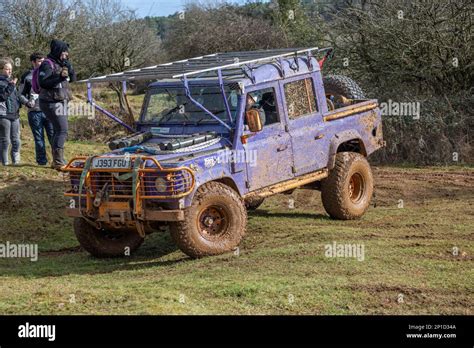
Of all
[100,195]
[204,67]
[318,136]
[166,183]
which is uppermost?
[204,67]

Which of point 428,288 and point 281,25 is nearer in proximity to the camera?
point 428,288

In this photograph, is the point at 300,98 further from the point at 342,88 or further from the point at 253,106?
the point at 342,88

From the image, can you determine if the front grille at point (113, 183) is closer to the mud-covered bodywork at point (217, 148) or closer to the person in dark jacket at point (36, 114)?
the mud-covered bodywork at point (217, 148)

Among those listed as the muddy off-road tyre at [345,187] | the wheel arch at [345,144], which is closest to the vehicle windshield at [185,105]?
the wheel arch at [345,144]

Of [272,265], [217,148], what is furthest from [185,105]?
[272,265]

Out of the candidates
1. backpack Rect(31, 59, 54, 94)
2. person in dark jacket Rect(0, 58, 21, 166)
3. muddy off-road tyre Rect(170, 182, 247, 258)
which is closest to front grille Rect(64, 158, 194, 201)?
muddy off-road tyre Rect(170, 182, 247, 258)

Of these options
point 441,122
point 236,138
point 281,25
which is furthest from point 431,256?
point 281,25

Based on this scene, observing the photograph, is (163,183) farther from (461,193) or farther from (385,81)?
(385,81)

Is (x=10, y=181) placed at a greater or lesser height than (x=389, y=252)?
greater

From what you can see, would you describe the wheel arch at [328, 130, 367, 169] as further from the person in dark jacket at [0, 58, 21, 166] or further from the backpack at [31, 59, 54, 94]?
the person in dark jacket at [0, 58, 21, 166]

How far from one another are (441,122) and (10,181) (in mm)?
9034

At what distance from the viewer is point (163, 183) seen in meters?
8.99

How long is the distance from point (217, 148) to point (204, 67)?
111cm

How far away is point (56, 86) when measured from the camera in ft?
41.2
